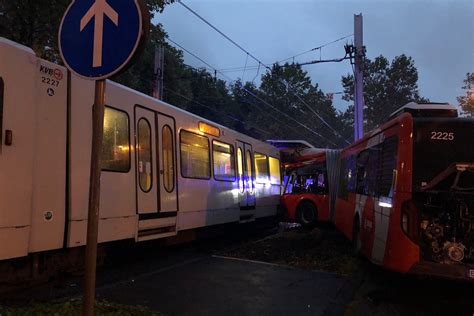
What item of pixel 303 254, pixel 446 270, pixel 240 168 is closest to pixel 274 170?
pixel 240 168

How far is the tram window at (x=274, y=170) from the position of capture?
729 inches

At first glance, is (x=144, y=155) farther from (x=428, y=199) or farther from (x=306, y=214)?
(x=306, y=214)

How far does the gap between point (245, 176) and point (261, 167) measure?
227 centimetres

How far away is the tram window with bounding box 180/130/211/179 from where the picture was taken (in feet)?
35.0

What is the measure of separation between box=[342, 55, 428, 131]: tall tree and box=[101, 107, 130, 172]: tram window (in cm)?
5456

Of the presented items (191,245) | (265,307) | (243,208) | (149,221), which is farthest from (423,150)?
(243,208)

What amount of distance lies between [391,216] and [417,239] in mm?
491

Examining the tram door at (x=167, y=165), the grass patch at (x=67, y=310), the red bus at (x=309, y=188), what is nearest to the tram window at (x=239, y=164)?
the tram door at (x=167, y=165)

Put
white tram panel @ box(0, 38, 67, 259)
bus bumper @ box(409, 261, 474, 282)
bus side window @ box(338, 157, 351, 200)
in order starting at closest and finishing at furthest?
white tram panel @ box(0, 38, 67, 259) → bus bumper @ box(409, 261, 474, 282) → bus side window @ box(338, 157, 351, 200)

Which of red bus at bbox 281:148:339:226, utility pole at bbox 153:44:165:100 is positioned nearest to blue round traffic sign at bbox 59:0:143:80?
red bus at bbox 281:148:339:226

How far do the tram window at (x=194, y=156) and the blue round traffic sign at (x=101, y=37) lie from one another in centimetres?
708

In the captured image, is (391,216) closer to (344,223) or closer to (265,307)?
(265,307)

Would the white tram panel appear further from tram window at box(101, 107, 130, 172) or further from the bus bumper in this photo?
the bus bumper

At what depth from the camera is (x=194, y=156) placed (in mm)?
11273
